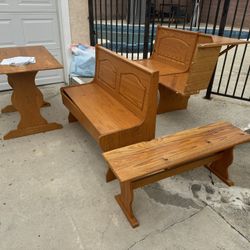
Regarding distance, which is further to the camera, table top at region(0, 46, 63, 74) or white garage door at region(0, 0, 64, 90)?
white garage door at region(0, 0, 64, 90)

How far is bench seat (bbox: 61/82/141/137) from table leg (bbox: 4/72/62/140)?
35cm

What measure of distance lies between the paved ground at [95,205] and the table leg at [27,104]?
15 cm

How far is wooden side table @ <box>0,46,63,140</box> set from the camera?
7.71 feet

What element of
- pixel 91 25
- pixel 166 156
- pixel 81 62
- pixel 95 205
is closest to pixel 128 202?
pixel 95 205

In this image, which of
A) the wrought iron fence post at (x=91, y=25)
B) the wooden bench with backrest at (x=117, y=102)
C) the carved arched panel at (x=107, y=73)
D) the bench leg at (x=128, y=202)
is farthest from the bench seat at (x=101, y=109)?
the wrought iron fence post at (x=91, y=25)

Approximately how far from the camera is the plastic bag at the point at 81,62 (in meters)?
3.93

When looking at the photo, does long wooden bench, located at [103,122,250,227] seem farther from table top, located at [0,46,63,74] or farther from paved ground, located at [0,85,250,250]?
table top, located at [0,46,63,74]

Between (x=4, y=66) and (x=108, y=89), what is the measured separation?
3.29 feet

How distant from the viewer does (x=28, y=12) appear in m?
3.52

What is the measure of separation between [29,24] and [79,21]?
77cm

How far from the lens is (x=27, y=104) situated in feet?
8.55

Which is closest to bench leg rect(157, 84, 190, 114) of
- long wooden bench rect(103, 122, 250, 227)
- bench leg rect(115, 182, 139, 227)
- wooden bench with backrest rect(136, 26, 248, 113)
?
wooden bench with backrest rect(136, 26, 248, 113)

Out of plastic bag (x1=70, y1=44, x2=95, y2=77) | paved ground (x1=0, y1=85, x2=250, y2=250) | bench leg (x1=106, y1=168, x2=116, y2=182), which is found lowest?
paved ground (x1=0, y1=85, x2=250, y2=250)

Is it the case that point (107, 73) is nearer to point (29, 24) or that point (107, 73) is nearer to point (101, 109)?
point (101, 109)
